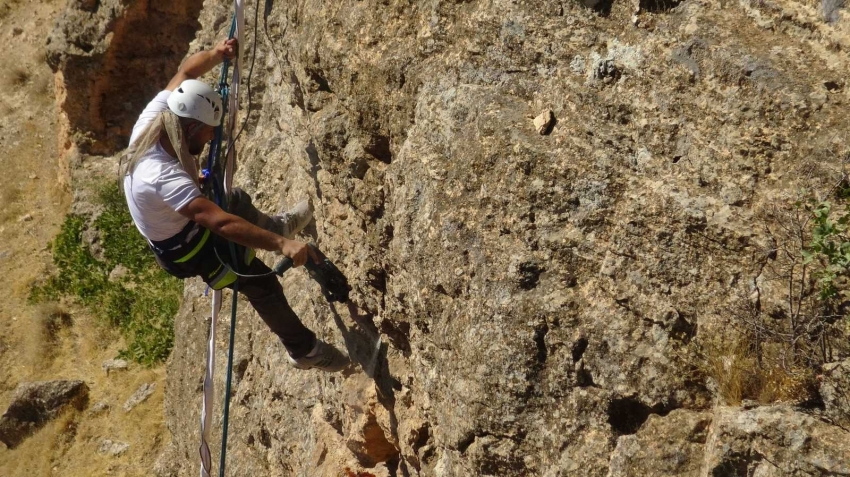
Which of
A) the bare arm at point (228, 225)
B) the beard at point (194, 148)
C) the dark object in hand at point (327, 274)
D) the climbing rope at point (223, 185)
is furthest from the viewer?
the climbing rope at point (223, 185)

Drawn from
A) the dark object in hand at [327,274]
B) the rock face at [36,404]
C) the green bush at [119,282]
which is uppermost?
the dark object in hand at [327,274]

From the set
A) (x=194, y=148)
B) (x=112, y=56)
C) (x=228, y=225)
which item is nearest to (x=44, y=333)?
(x=112, y=56)

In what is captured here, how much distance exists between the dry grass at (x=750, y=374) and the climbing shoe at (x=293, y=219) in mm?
3121

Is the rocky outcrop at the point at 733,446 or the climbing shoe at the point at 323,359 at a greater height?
the rocky outcrop at the point at 733,446

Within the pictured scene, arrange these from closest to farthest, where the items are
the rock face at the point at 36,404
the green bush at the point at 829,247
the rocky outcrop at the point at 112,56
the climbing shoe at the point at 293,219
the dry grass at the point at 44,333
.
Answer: the green bush at the point at 829,247
the climbing shoe at the point at 293,219
the rock face at the point at 36,404
the rocky outcrop at the point at 112,56
the dry grass at the point at 44,333

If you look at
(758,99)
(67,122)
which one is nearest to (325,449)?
(758,99)

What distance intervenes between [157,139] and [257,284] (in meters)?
1.17

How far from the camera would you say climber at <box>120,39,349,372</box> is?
13.7 feet

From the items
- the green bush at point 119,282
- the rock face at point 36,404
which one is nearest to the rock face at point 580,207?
the green bush at point 119,282

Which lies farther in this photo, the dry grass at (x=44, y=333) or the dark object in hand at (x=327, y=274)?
the dry grass at (x=44, y=333)

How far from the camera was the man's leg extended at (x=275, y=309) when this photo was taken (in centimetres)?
499

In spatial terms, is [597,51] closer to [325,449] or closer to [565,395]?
[565,395]

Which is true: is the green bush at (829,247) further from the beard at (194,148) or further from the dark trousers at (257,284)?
the beard at (194,148)

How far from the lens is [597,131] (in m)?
3.30
